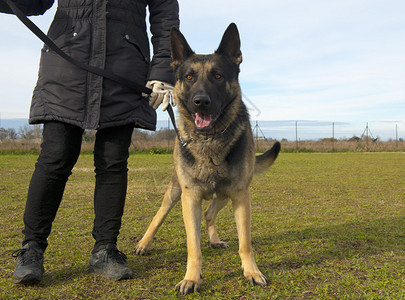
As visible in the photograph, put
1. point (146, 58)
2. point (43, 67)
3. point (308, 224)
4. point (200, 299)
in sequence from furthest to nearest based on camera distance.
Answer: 1. point (308, 224)
2. point (146, 58)
3. point (43, 67)
4. point (200, 299)

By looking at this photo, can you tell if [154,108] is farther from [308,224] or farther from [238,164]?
[308,224]

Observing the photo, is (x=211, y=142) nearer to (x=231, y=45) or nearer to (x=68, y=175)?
(x=231, y=45)

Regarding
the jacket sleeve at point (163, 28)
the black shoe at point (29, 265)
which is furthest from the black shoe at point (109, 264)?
the jacket sleeve at point (163, 28)

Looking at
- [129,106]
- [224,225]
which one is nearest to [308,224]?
[224,225]

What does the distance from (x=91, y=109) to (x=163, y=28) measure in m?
0.89

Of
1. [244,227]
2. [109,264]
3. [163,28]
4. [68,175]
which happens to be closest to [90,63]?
[163,28]

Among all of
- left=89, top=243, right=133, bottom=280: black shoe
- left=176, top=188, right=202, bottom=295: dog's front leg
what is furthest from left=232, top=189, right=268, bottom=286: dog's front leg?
left=89, top=243, right=133, bottom=280: black shoe

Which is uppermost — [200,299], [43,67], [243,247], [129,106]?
[43,67]

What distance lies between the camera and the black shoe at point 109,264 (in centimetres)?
243

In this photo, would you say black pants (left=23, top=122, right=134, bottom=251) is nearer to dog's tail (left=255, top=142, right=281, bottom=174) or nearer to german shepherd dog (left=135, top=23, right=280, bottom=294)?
german shepherd dog (left=135, top=23, right=280, bottom=294)

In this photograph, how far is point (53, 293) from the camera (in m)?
2.19

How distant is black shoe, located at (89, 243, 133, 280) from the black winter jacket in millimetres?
884

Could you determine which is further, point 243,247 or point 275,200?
point 275,200

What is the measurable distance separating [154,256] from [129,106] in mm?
1241
